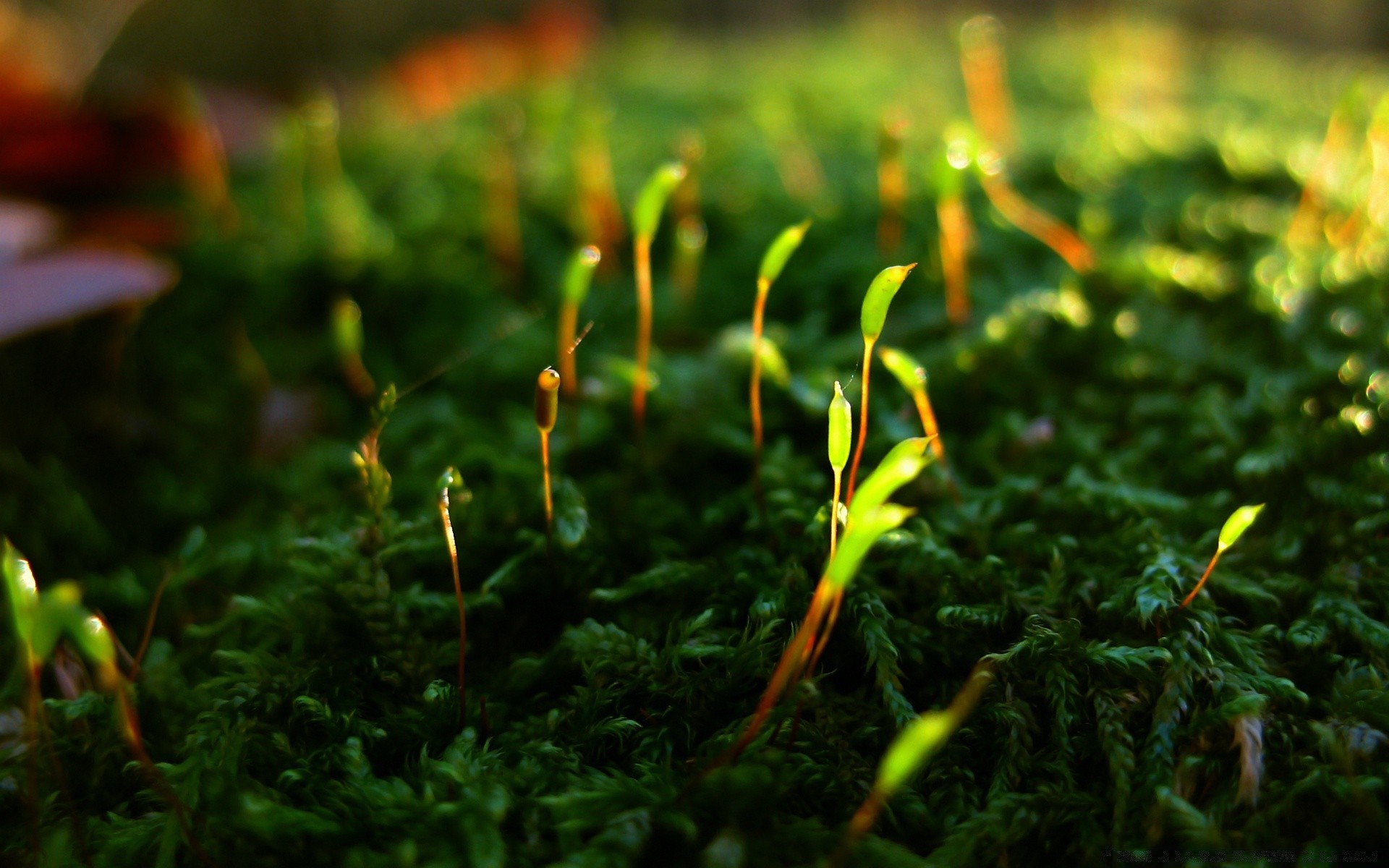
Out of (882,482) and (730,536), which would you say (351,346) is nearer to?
(730,536)

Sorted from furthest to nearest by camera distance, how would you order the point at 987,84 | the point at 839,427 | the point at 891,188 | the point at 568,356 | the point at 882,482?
the point at 987,84
the point at 891,188
the point at 568,356
the point at 839,427
the point at 882,482

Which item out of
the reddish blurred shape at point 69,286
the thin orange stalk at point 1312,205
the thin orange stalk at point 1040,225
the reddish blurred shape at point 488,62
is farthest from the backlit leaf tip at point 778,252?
the reddish blurred shape at point 488,62

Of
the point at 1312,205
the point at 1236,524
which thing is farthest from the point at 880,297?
the point at 1312,205

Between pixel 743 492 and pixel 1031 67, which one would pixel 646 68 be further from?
pixel 743 492

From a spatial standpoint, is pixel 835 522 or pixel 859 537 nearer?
pixel 859 537

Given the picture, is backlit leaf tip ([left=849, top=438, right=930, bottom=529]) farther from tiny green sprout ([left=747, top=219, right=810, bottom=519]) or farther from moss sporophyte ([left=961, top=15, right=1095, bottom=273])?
moss sporophyte ([left=961, top=15, right=1095, bottom=273])

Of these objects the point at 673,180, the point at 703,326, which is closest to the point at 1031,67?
the point at 703,326

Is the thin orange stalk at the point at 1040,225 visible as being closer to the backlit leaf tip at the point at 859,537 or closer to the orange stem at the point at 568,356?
the orange stem at the point at 568,356
